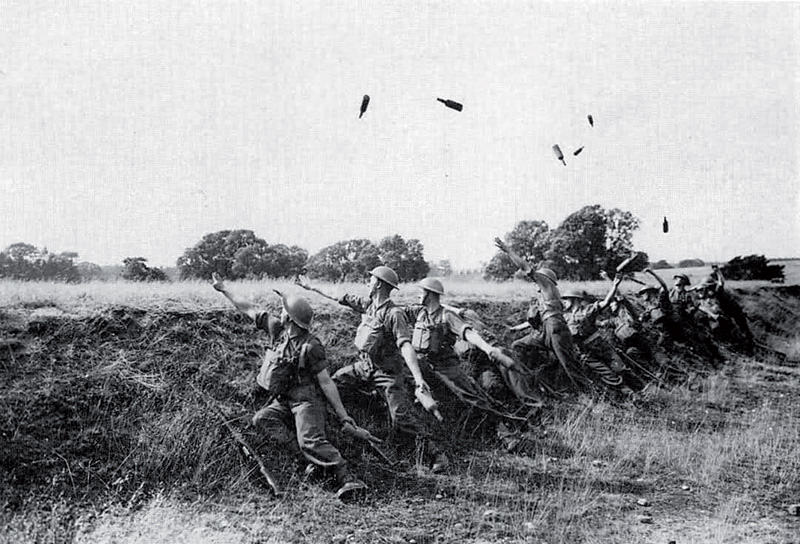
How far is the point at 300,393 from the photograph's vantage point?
6.39m

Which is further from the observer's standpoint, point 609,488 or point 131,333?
point 131,333

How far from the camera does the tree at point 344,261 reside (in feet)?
46.4

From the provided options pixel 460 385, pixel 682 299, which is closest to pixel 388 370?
pixel 460 385

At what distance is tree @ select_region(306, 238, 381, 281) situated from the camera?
46.4 feet

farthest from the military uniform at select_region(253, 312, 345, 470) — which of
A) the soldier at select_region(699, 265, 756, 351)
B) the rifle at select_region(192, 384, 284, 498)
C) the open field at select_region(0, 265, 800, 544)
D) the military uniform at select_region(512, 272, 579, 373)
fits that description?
the soldier at select_region(699, 265, 756, 351)

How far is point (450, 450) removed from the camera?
763 cm

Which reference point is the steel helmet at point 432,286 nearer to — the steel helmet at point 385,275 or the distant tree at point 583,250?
the steel helmet at point 385,275

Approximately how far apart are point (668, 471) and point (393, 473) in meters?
3.42

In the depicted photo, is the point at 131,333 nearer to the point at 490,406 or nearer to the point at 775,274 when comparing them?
the point at 490,406

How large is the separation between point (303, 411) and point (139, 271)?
6.79 m

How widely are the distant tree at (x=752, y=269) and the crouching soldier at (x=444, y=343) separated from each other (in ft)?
60.5

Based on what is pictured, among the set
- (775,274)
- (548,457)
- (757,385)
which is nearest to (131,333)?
(548,457)

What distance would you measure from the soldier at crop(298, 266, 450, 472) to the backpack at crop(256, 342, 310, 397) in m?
1.16

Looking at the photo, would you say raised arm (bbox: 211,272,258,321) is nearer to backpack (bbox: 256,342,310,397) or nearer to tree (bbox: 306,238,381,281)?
backpack (bbox: 256,342,310,397)
